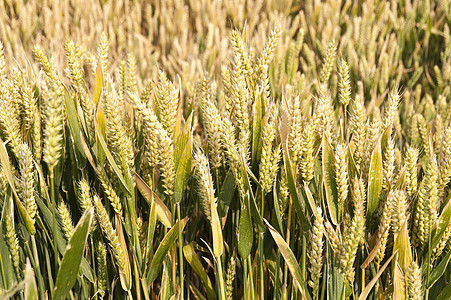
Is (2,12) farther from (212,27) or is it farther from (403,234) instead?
(403,234)

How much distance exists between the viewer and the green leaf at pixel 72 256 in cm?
79

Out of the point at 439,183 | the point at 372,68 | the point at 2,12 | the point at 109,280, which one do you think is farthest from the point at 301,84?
the point at 2,12

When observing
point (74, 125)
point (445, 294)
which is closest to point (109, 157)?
point (74, 125)

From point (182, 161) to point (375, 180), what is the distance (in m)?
0.40

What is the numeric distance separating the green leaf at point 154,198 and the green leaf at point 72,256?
0.18 metres

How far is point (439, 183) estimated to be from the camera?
40.5 inches

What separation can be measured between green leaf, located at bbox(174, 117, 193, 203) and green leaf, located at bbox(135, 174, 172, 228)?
57mm

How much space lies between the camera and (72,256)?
0.81 metres

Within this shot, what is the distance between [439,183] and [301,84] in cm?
104

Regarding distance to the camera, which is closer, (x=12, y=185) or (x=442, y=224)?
(x=12, y=185)

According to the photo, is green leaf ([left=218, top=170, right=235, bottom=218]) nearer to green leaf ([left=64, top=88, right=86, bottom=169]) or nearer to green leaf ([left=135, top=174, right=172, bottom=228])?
green leaf ([left=135, top=174, right=172, bottom=228])

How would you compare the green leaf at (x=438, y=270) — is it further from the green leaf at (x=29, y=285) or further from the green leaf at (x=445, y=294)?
the green leaf at (x=29, y=285)

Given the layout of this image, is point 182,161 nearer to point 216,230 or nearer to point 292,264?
point 216,230

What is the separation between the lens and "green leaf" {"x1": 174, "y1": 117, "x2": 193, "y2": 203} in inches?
37.2
